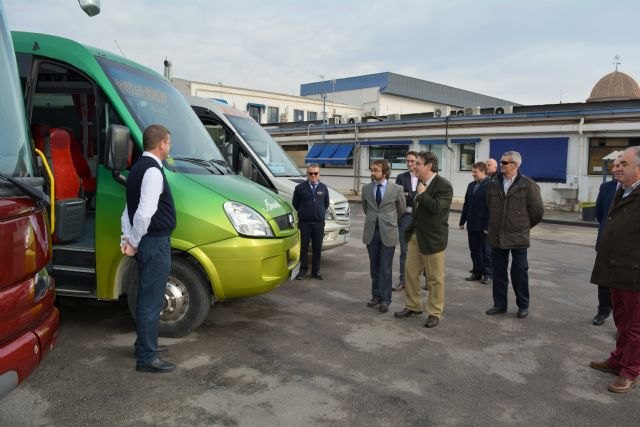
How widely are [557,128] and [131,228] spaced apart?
20656 millimetres

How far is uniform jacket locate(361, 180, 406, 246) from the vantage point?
6.05m

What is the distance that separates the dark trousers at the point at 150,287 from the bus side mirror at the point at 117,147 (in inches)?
30.1

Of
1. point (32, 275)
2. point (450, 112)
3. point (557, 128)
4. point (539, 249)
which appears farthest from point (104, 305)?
point (450, 112)

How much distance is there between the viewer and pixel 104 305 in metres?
5.95

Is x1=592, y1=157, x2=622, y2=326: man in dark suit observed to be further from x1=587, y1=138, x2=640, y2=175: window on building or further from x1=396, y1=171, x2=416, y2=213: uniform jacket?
x1=587, y1=138, x2=640, y2=175: window on building

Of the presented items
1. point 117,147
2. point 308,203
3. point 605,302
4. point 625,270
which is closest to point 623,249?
point 625,270

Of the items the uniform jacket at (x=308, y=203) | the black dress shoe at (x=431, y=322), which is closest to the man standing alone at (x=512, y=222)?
the black dress shoe at (x=431, y=322)

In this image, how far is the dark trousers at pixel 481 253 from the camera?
25.7 feet

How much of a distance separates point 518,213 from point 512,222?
0.44 feet

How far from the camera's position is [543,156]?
21531mm

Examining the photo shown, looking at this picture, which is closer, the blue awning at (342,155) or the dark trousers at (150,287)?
the dark trousers at (150,287)

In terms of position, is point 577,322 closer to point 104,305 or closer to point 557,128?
point 104,305

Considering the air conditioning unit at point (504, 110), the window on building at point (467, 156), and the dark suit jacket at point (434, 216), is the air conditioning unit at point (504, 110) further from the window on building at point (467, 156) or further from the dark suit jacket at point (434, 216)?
the dark suit jacket at point (434, 216)

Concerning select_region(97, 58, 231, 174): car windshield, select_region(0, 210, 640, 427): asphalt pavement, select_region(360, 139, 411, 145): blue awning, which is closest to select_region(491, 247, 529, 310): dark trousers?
select_region(0, 210, 640, 427): asphalt pavement
